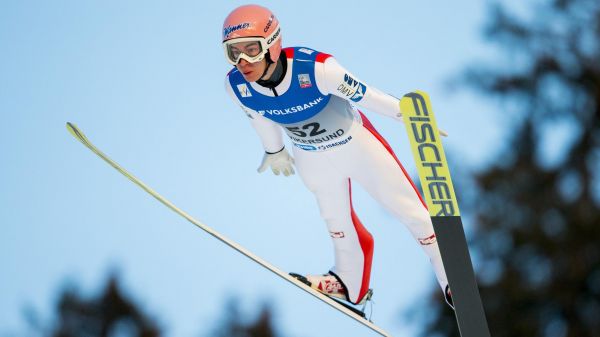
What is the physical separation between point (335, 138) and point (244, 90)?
2.23ft

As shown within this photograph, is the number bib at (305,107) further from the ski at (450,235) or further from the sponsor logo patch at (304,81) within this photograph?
the ski at (450,235)

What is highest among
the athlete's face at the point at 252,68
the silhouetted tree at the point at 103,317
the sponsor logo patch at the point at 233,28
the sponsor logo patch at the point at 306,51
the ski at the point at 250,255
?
the silhouetted tree at the point at 103,317

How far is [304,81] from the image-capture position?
21.9 feet

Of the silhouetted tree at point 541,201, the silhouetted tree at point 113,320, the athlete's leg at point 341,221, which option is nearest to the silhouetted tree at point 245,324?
the silhouetted tree at point 113,320

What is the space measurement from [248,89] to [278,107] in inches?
9.9

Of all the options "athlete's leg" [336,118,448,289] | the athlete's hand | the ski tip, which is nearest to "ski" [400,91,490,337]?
"athlete's leg" [336,118,448,289]

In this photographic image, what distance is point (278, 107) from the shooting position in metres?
6.77

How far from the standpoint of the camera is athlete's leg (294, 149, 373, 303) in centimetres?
705

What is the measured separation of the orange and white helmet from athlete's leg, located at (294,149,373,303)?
861 millimetres

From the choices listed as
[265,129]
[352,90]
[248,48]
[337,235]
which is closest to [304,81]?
[352,90]

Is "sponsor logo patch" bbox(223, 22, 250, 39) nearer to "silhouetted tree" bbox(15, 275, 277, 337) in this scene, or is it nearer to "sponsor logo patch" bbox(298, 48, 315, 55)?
"sponsor logo patch" bbox(298, 48, 315, 55)

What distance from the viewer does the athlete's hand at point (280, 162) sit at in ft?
23.9

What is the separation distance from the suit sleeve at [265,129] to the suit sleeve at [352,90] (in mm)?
634

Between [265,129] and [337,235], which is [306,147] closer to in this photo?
[265,129]
